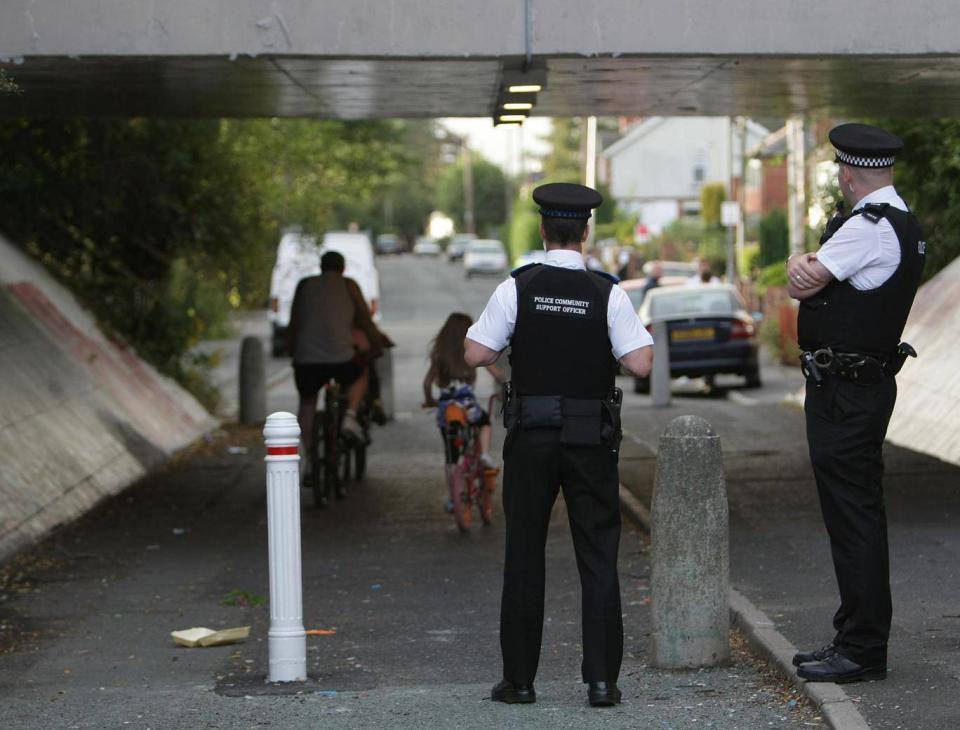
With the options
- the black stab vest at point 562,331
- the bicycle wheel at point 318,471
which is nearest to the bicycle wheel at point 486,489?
the bicycle wheel at point 318,471

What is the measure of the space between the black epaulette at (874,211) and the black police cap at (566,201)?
99 cm

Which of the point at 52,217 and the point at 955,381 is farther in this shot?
the point at 52,217

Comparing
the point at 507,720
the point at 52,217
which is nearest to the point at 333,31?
the point at 507,720

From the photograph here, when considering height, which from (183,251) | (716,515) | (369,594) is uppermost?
(183,251)

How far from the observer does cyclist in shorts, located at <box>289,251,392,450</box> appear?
1323cm

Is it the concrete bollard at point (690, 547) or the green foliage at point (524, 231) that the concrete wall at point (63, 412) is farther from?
the green foliage at point (524, 231)

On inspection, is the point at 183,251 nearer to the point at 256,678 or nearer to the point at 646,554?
the point at 646,554

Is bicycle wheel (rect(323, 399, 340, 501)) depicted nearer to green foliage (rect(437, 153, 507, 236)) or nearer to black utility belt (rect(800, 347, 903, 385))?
black utility belt (rect(800, 347, 903, 385))

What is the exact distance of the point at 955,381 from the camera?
14711mm

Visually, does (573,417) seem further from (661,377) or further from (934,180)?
(661,377)

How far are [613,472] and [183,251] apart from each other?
14525 millimetres

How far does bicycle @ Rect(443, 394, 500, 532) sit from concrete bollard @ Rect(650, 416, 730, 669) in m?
4.51

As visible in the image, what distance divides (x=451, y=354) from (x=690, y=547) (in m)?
4.94

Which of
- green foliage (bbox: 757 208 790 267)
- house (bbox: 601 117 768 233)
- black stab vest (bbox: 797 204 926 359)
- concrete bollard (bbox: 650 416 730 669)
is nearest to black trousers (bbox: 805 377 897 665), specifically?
black stab vest (bbox: 797 204 926 359)
